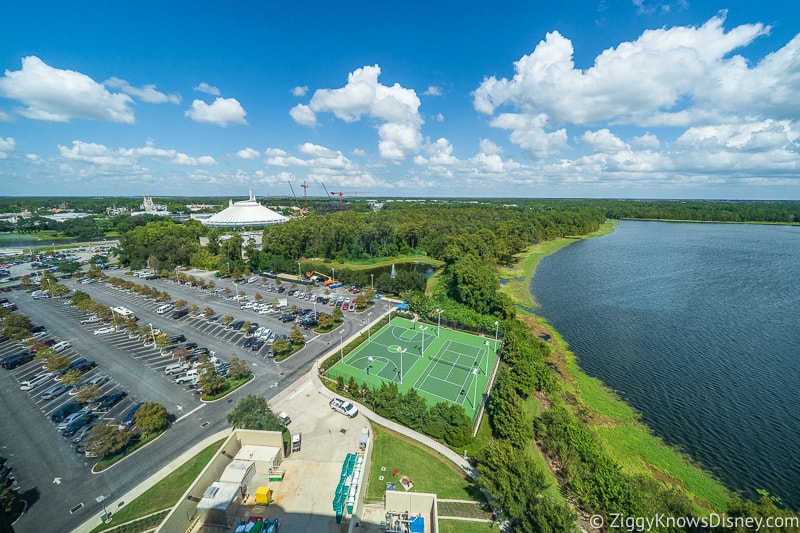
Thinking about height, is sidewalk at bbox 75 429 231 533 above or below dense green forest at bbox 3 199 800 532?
below

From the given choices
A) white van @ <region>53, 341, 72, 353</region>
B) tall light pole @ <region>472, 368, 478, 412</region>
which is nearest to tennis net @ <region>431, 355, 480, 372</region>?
tall light pole @ <region>472, 368, 478, 412</region>

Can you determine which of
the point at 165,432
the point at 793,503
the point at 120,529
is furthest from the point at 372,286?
the point at 793,503

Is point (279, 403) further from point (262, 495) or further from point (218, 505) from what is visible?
point (218, 505)

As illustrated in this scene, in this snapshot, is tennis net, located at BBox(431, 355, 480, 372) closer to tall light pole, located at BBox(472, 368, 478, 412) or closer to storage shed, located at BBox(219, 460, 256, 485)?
tall light pole, located at BBox(472, 368, 478, 412)

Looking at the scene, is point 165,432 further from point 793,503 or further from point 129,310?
point 793,503

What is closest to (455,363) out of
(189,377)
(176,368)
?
(189,377)

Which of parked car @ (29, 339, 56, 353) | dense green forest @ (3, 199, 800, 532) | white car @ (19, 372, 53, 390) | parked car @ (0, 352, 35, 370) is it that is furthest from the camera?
parked car @ (29, 339, 56, 353)
